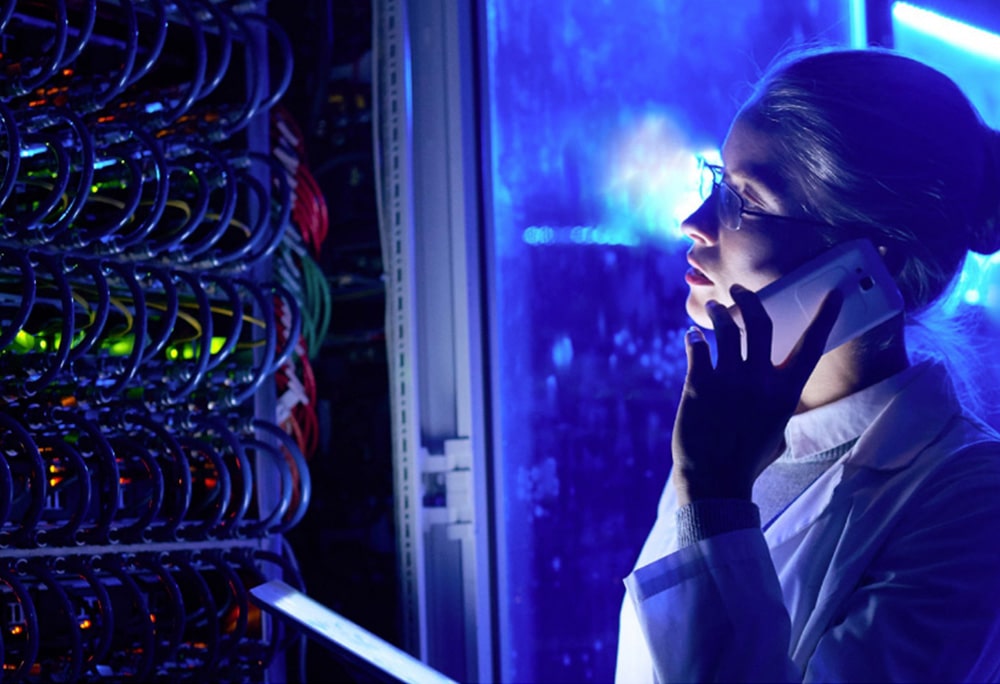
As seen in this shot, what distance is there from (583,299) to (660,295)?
152 millimetres

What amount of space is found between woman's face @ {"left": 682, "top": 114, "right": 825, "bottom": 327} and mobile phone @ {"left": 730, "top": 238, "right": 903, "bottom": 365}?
64 mm

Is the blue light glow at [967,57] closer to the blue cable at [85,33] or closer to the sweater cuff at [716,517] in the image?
the sweater cuff at [716,517]

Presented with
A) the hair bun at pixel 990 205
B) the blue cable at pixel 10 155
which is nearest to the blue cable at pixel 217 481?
the blue cable at pixel 10 155

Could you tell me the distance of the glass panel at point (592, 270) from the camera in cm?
Answer: 191

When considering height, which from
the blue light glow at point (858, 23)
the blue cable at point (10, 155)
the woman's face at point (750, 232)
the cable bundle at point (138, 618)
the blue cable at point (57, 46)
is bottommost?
the cable bundle at point (138, 618)

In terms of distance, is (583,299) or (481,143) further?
(583,299)

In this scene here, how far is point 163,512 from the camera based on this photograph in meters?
1.62

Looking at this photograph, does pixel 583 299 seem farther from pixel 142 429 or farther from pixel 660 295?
pixel 142 429

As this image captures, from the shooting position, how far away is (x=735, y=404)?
1064 millimetres

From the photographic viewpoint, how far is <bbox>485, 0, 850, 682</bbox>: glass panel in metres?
1.91

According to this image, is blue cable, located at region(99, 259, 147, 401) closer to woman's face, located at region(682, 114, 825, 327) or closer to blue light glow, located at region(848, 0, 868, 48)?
woman's face, located at region(682, 114, 825, 327)

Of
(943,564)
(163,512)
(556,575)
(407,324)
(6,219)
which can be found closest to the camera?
(943,564)

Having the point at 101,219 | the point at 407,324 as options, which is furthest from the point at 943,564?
the point at 101,219

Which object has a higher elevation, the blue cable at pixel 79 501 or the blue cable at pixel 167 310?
the blue cable at pixel 167 310
